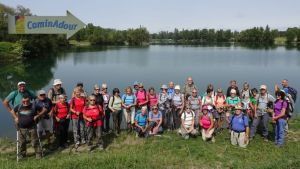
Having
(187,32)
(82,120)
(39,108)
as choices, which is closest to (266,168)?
(82,120)

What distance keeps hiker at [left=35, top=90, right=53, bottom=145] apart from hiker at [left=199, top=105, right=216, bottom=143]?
442cm

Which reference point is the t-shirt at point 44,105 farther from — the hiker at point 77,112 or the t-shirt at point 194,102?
the t-shirt at point 194,102

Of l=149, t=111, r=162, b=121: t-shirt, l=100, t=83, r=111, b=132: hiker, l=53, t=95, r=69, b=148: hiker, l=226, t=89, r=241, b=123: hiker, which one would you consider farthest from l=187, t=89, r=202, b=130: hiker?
l=53, t=95, r=69, b=148: hiker

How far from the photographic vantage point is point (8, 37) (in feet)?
152

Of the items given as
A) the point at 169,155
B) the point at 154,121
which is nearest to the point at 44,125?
Answer: the point at 154,121

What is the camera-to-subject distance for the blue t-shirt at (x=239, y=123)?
27.7 ft

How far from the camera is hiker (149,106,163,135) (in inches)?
377

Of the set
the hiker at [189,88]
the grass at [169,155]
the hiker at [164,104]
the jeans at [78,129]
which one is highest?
the hiker at [189,88]

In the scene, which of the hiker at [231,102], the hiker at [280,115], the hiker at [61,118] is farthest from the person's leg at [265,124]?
the hiker at [61,118]

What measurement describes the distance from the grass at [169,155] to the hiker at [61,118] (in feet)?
1.49

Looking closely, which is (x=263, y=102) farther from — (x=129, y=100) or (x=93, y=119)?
(x=93, y=119)

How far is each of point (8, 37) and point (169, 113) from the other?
142 ft

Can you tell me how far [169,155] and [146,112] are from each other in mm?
2401

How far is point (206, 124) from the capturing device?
29.5 ft
